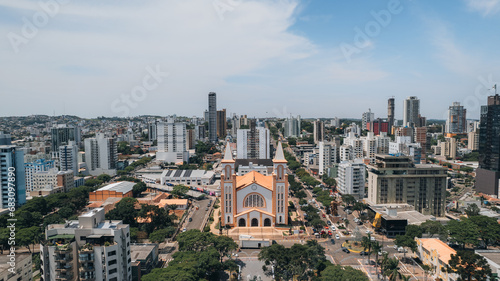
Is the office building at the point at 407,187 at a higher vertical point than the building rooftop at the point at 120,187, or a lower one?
higher

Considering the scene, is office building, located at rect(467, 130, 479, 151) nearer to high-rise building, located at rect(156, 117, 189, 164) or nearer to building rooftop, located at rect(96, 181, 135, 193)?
high-rise building, located at rect(156, 117, 189, 164)

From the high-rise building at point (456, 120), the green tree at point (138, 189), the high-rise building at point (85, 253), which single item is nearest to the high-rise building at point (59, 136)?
the green tree at point (138, 189)

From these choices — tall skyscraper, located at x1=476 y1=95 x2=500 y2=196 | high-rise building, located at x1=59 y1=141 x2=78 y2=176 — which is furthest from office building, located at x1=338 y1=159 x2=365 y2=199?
high-rise building, located at x1=59 y1=141 x2=78 y2=176

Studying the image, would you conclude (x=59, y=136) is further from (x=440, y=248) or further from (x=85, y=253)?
(x=440, y=248)

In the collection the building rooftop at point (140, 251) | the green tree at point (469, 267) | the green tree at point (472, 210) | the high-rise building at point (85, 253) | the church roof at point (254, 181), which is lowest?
the green tree at point (472, 210)

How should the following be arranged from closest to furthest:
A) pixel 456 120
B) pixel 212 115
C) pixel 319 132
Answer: pixel 319 132 → pixel 456 120 → pixel 212 115

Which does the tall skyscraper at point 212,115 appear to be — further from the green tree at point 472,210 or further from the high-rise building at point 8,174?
the green tree at point 472,210

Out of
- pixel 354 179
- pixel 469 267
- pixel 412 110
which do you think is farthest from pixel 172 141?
pixel 412 110

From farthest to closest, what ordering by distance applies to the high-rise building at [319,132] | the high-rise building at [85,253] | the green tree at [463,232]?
the high-rise building at [319,132]
the green tree at [463,232]
the high-rise building at [85,253]
